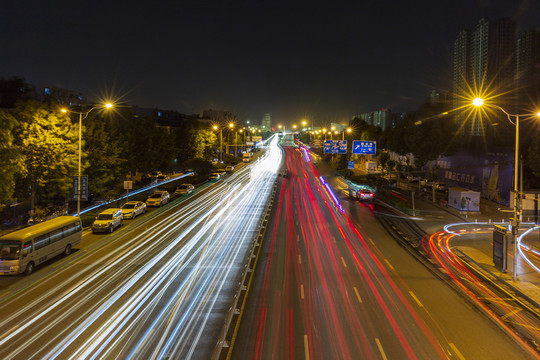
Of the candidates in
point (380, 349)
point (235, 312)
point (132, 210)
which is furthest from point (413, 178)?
point (380, 349)

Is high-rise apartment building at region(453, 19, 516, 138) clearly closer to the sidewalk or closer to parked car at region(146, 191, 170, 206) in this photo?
the sidewalk

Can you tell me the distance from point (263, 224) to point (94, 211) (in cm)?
A: 1590

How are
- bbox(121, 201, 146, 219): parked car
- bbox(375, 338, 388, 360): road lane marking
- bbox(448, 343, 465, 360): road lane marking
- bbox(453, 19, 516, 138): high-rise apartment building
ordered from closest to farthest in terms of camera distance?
bbox(375, 338, 388, 360): road lane marking → bbox(448, 343, 465, 360): road lane marking → bbox(121, 201, 146, 219): parked car → bbox(453, 19, 516, 138): high-rise apartment building

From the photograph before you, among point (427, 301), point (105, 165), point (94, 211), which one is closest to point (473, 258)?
point (427, 301)

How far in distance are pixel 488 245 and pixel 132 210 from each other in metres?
27.7

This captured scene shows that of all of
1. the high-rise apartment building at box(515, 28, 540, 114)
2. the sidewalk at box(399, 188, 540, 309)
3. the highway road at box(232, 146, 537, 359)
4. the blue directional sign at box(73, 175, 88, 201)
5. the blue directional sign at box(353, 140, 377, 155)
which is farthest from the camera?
the high-rise apartment building at box(515, 28, 540, 114)

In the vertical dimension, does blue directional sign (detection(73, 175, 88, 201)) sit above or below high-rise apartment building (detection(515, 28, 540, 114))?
below

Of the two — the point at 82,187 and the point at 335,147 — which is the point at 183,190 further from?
the point at 335,147

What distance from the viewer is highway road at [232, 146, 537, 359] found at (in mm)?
11164

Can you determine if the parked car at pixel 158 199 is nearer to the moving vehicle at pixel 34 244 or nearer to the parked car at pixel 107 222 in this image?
the parked car at pixel 107 222

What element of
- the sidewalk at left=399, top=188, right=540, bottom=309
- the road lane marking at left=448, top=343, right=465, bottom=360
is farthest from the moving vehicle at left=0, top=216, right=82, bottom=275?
the sidewalk at left=399, top=188, right=540, bottom=309

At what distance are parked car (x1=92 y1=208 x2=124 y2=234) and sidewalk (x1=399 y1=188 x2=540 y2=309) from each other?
2381 centimetres

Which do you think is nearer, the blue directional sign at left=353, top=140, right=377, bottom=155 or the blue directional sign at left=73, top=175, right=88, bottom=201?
the blue directional sign at left=73, top=175, right=88, bottom=201

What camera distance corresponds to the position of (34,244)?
18.8 m
